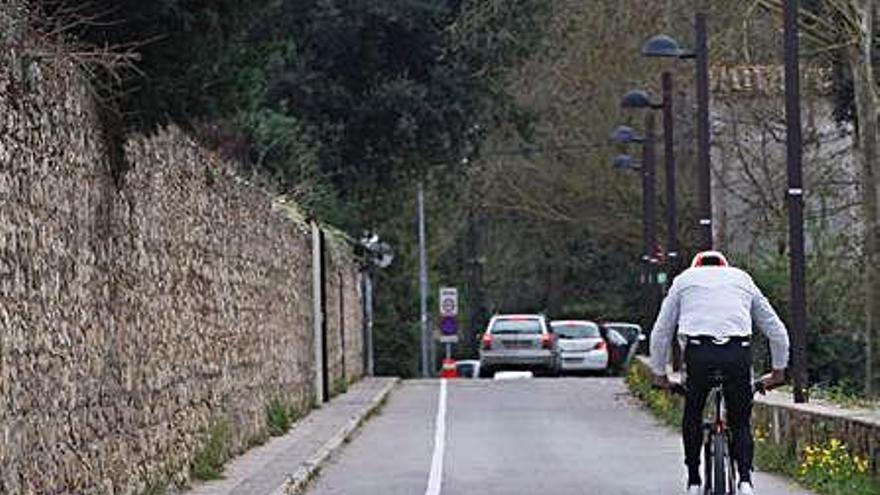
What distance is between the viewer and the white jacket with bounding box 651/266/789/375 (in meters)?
11.5

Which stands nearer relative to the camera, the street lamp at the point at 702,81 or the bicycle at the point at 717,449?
the bicycle at the point at 717,449

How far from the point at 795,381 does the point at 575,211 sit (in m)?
31.2

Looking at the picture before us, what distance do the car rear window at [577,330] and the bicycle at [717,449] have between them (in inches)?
1482

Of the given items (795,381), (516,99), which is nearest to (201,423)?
(795,381)

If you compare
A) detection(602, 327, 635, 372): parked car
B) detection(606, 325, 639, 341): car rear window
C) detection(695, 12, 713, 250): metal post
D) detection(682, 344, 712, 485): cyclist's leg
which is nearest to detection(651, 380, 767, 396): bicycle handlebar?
detection(682, 344, 712, 485): cyclist's leg

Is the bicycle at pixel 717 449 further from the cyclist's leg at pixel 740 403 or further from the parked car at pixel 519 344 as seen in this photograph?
the parked car at pixel 519 344

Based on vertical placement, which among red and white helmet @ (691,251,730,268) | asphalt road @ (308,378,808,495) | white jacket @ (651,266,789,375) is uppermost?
red and white helmet @ (691,251,730,268)

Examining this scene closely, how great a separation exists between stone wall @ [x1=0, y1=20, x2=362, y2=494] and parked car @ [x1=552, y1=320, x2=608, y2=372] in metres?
28.3

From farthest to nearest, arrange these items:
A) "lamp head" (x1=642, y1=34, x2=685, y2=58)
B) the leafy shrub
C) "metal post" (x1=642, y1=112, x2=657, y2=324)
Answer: "metal post" (x1=642, y1=112, x2=657, y2=324) → "lamp head" (x1=642, y1=34, x2=685, y2=58) → the leafy shrub

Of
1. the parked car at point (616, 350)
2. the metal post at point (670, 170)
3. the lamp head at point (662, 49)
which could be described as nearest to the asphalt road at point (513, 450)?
the metal post at point (670, 170)

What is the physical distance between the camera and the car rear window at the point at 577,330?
163ft

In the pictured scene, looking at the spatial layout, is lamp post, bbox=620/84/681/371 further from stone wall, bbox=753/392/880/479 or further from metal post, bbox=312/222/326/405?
stone wall, bbox=753/392/880/479

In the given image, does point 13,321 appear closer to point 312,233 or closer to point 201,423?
point 201,423

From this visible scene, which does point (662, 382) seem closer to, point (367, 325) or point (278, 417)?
point (278, 417)
